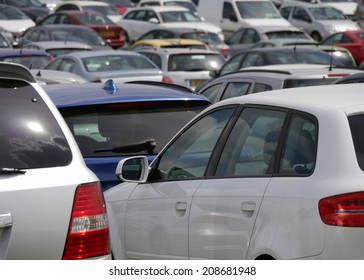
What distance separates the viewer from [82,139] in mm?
8781

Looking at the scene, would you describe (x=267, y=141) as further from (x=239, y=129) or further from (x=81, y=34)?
(x=81, y=34)

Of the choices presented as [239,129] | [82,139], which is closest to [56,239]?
[239,129]

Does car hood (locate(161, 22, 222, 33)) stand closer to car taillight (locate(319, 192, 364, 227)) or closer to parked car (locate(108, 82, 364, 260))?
parked car (locate(108, 82, 364, 260))

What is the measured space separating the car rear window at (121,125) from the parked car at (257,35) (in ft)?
78.6

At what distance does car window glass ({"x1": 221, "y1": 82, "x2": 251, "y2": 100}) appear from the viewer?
14.1 m

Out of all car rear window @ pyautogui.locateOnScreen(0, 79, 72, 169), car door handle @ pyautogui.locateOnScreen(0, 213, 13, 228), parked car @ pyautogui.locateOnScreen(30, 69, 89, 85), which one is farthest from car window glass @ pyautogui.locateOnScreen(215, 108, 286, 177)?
parked car @ pyautogui.locateOnScreen(30, 69, 89, 85)

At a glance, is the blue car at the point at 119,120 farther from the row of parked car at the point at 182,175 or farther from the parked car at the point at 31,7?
the parked car at the point at 31,7

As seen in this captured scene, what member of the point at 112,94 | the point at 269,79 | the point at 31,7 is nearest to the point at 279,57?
the point at 269,79

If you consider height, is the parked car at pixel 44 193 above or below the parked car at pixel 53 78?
above

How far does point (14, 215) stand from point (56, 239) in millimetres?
237

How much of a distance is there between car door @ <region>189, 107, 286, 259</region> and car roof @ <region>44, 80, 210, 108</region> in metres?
2.18

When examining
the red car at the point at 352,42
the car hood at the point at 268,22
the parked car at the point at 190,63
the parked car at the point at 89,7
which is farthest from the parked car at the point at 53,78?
the parked car at the point at 89,7

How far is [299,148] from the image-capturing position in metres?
6.33

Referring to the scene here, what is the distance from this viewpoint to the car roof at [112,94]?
9055 millimetres
